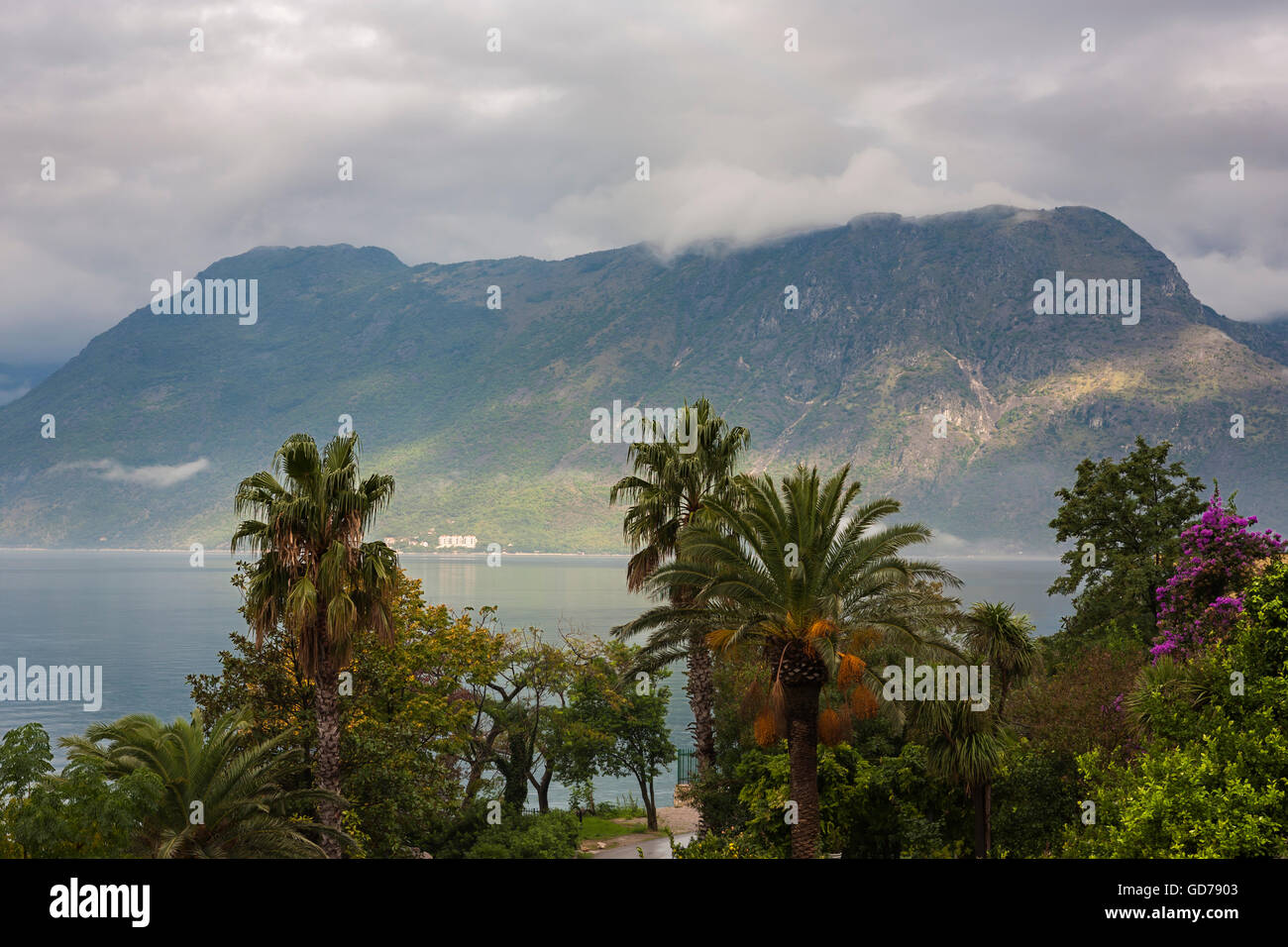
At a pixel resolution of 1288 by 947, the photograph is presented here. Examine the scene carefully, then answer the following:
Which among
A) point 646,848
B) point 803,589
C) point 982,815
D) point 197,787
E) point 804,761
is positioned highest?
point 803,589

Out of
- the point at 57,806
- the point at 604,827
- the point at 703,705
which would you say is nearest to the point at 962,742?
the point at 703,705

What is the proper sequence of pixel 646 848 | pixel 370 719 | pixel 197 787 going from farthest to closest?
pixel 646 848
pixel 370 719
pixel 197 787

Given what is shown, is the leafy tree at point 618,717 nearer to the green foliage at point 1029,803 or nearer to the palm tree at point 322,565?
the green foliage at point 1029,803

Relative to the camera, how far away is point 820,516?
20.9 m

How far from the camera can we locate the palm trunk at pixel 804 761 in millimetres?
20469

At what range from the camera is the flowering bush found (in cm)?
2536

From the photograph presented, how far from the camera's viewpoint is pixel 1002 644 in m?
22.3

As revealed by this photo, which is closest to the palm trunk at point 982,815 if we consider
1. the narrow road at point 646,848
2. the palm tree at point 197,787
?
the narrow road at point 646,848

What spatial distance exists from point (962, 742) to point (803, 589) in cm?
482

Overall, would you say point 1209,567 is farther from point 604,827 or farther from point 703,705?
point 604,827

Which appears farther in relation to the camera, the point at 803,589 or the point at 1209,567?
the point at 1209,567
